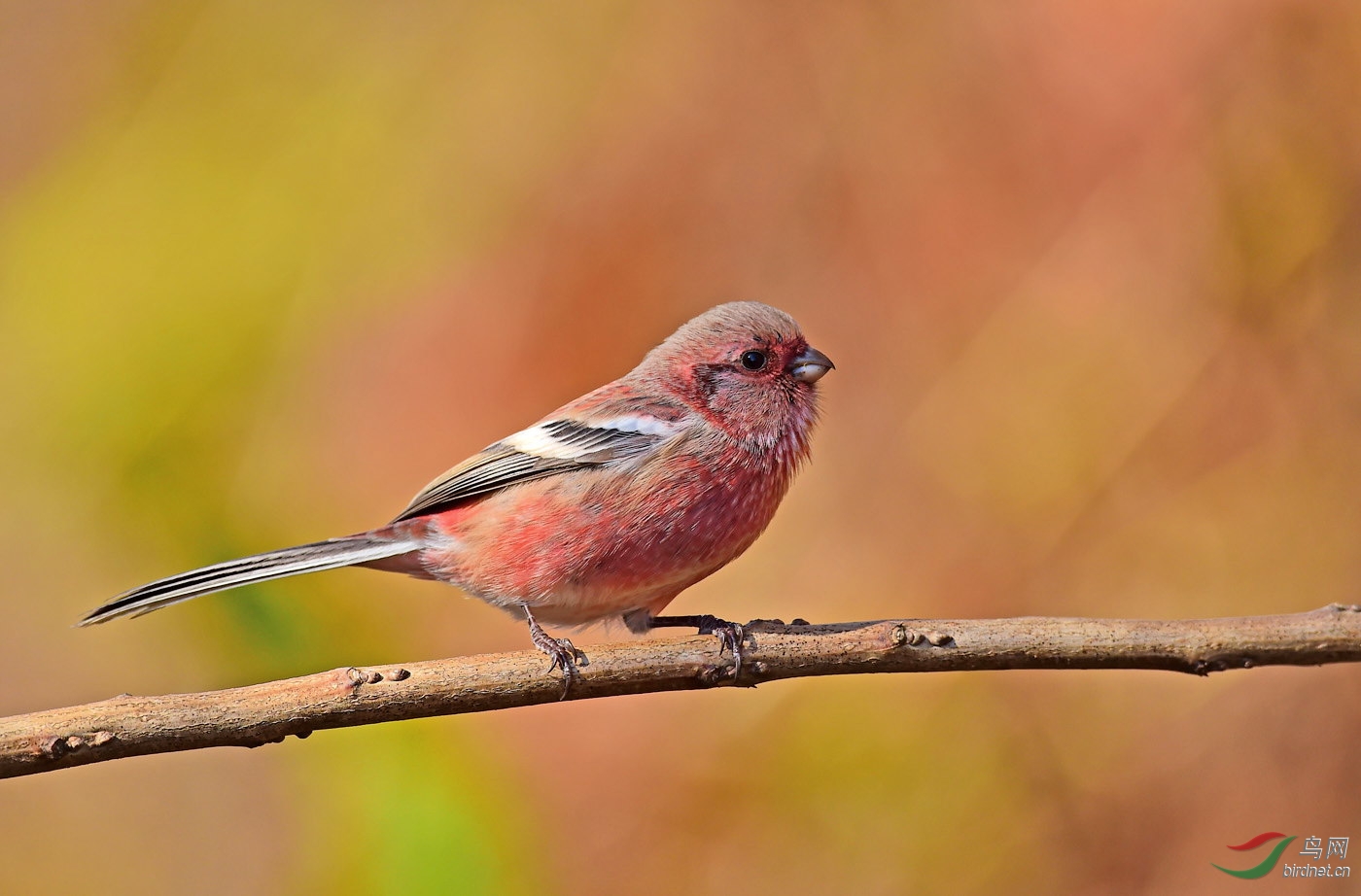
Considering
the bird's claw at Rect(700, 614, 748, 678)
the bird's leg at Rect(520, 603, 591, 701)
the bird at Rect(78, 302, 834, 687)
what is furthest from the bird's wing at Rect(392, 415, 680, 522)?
the bird's claw at Rect(700, 614, 748, 678)

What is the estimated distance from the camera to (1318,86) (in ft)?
13.8

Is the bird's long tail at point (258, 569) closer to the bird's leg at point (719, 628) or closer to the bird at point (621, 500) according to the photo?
the bird at point (621, 500)

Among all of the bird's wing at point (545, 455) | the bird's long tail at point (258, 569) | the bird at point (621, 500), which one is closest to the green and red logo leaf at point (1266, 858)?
the bird at point (621, 500)

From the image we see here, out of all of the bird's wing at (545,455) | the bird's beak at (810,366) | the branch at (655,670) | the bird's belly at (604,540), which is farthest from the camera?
the bird's beak at (810,366)

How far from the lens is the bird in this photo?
3.23 m

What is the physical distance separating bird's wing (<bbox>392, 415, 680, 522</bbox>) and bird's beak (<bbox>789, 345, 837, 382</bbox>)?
47 centimetres

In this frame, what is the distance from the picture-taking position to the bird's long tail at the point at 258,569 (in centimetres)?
295

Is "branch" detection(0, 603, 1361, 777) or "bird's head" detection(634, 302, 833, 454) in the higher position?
"bird's head" detection(634, 302, 833, 454)

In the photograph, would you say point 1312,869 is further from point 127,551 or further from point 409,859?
point 127,551

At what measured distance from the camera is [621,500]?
329 cm

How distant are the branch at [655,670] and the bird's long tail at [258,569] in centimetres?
63

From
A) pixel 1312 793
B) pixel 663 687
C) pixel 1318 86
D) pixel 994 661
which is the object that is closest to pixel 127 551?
pixel 663 687

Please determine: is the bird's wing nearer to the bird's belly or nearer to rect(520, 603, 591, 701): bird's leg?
the bird's belly

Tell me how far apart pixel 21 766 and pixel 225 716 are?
40 cm
